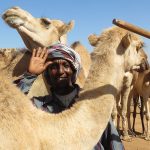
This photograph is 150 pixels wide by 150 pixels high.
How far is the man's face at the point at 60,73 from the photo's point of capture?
3.68m

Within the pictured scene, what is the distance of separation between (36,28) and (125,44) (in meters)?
4.68

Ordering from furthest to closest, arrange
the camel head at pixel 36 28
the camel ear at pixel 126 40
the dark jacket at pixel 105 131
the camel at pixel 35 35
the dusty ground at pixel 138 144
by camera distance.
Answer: the dusty ground at pixel 138 144
the camel head at pixel 36 28
the camel at pixel 35 35
the dark jacket at pixel 105 131
the camel ear at pixel 126 40

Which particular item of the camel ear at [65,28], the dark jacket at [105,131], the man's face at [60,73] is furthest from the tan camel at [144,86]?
the dark jacket at [105,131]

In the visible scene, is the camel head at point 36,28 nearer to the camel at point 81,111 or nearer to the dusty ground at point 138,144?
the dusty ground at point 138,144

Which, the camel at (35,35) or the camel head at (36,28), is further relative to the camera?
the camel head at (36,28)

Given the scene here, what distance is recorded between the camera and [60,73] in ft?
12.1

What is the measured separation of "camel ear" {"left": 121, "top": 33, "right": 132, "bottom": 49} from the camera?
3.27m

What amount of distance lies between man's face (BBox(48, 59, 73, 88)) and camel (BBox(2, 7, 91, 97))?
7.77 feet

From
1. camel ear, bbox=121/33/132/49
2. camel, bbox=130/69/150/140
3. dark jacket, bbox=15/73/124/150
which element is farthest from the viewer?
camel, bbox=130/69/150/140

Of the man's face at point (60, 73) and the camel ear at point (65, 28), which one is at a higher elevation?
the camel ear at point (65, 28)

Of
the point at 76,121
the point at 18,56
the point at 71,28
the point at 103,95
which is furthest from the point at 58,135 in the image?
the point at 71,28

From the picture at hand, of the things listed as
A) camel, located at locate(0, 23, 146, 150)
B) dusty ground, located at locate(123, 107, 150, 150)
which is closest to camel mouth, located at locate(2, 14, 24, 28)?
dusty ground, located at locate(123, 107, 150, 150)

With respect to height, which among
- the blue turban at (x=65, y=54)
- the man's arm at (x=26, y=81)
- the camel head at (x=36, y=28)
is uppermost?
the camel head at (x=36, y=28)

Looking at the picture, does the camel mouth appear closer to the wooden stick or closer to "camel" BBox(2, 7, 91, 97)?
"camel" BBox(2, 7, 91, 97)
